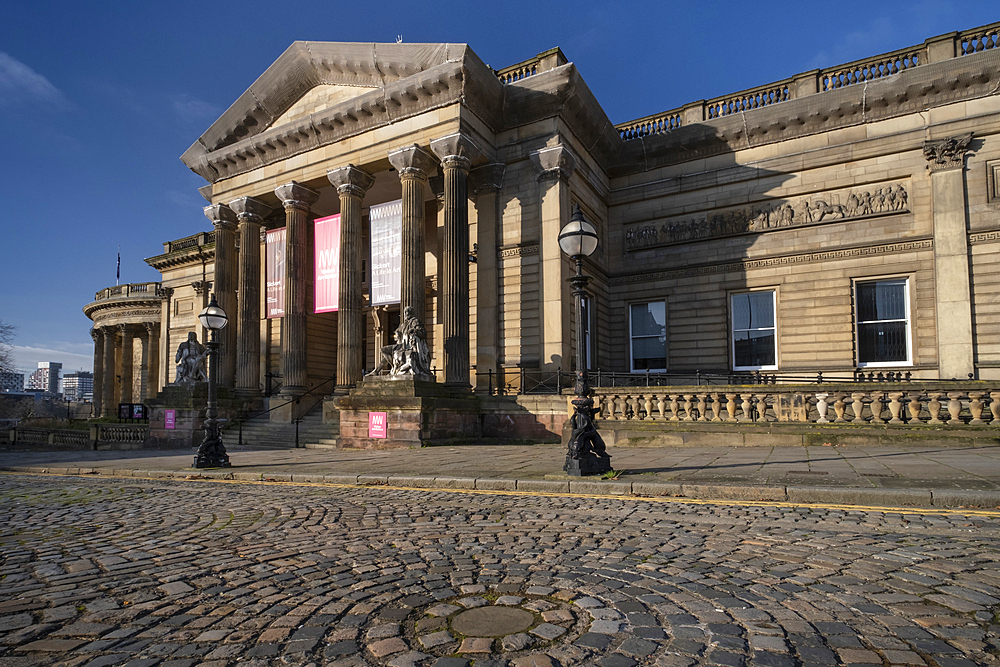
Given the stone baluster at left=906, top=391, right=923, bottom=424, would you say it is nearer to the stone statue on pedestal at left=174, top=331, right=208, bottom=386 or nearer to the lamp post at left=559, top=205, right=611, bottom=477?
the lamp post at left=559, top=205, right=611, bottom=477

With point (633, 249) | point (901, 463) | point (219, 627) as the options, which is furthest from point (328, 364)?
point (219, 627)

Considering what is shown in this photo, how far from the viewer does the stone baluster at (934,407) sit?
1162cm

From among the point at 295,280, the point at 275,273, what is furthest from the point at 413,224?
the point at 275,273

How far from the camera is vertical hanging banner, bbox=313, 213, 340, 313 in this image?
854 inches

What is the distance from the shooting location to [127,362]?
45.8 m

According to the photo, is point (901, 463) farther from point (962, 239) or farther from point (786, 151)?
point (786, 151)

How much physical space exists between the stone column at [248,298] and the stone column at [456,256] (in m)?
9.28

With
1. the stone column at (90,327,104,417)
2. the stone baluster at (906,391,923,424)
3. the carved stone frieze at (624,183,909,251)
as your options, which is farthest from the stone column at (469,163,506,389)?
the stone column at (90,327,104,417)

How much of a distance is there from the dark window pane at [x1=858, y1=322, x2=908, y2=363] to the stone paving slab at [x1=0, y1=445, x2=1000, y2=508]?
9.83 metres

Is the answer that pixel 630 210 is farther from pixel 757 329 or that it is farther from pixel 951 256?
pixel 951 256

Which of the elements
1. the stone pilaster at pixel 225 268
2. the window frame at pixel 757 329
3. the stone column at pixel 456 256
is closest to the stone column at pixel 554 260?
the stone column at pixel 456 256

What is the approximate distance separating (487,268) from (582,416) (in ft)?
39.7

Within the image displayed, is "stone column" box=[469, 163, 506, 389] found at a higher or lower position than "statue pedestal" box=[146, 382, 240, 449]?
higher

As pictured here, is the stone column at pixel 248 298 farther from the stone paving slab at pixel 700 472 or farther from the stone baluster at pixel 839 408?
the stone baluster at pixel 839 408
